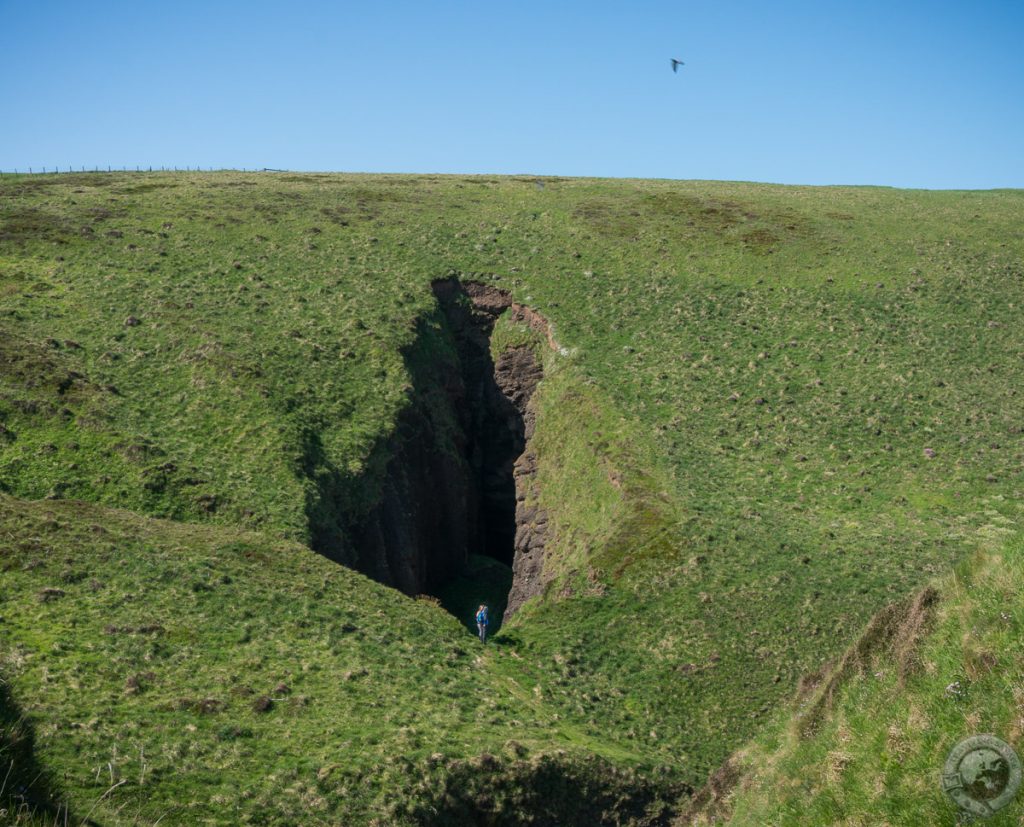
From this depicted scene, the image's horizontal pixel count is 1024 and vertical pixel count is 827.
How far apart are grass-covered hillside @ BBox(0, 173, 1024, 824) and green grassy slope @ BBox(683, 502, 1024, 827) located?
31.7ft

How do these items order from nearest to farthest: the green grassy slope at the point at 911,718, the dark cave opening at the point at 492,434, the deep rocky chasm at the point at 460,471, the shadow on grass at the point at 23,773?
1. the green grassy slope at the point at 911,718
2. the shadow on grass at the point at 23,773
3. the deep rocky chasm at the point at 460,471
4. the dark cave opening at the point at 492,434

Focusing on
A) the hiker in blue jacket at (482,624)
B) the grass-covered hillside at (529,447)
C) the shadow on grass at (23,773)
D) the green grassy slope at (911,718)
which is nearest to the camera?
the green grassy slope at (911,718)

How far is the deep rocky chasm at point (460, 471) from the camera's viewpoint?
48.0 m

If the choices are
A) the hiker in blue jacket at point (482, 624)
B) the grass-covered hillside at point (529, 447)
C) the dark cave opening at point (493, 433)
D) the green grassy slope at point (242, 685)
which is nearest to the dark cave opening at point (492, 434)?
the dark cave opening at point (493, 433)

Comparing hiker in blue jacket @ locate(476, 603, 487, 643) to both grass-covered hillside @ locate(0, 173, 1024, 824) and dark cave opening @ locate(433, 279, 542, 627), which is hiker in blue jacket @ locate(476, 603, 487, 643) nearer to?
grass-covered hillside @ locate(0, 173, 1024, 824)

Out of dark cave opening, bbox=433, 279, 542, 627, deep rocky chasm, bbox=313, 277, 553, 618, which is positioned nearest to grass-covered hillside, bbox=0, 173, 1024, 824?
deep rocky chasm, bbox=313, 277, 553, 618

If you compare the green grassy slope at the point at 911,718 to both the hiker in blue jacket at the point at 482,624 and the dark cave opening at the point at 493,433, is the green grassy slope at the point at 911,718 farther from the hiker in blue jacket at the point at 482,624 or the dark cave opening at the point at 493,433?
the dark cave opening at the point at 493,433

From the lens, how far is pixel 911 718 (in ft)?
56.8

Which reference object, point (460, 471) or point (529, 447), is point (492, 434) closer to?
point (529, 447)

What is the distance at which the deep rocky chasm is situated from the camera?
157 ft

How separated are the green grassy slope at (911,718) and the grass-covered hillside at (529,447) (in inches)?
380

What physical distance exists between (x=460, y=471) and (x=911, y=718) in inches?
1603

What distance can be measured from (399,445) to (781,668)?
944 inches

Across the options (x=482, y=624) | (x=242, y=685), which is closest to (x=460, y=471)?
(x=482, y=624)
